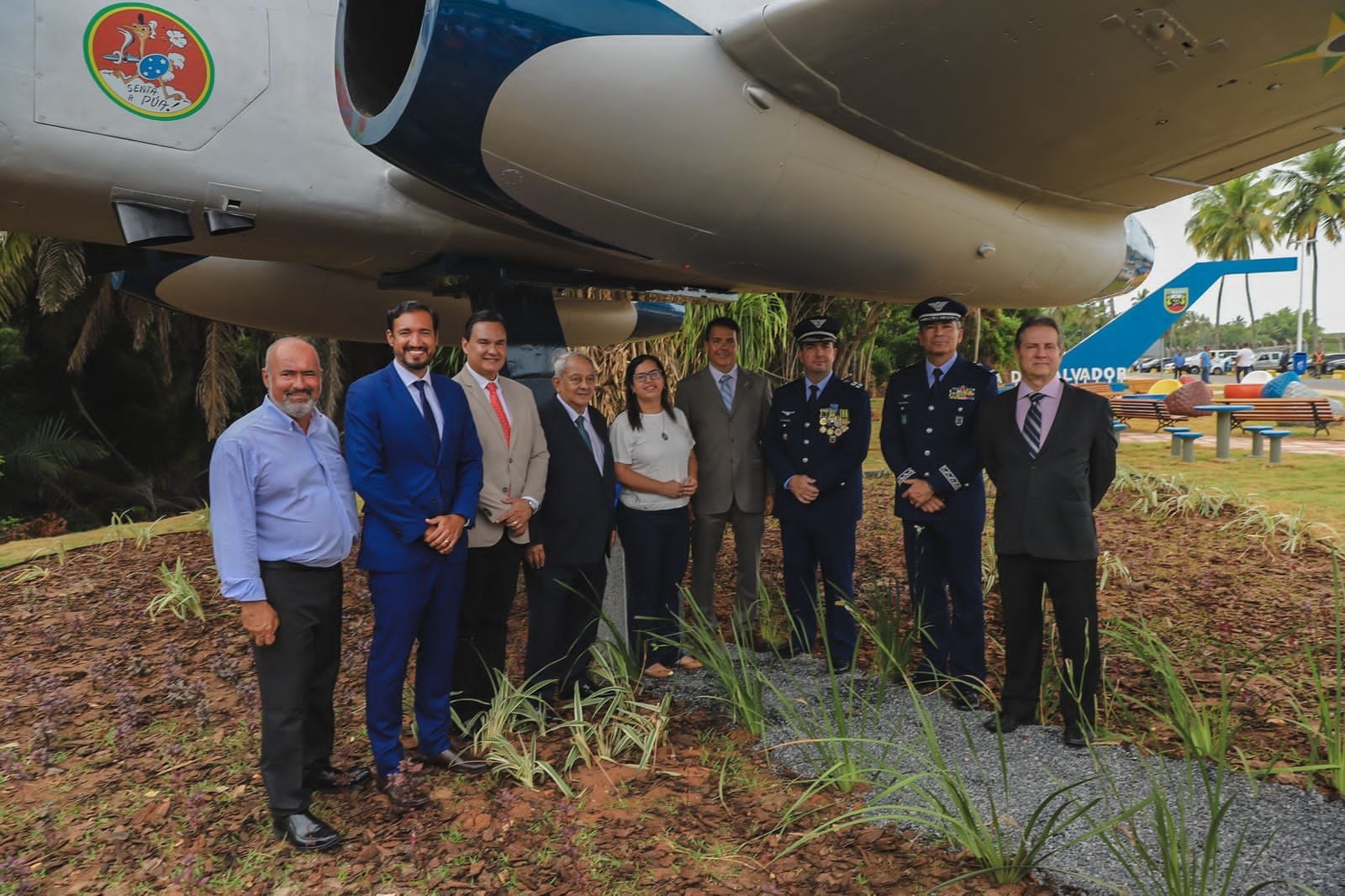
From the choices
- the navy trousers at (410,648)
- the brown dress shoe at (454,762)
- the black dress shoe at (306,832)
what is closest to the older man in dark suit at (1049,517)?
the brown dress shoe at (454,762)

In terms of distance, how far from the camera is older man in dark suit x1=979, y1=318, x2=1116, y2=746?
3.00 metres

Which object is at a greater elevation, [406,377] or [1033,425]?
[406,377]

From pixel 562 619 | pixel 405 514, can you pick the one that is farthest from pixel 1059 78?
pixel 562 619

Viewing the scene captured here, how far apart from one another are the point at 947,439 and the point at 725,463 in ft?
3.42

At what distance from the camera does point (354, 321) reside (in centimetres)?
552

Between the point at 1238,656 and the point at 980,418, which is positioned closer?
the point at 980,418

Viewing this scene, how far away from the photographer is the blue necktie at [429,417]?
9.16 feet

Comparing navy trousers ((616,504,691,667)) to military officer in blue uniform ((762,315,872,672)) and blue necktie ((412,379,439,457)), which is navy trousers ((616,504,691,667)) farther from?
blue necktie ((412,379,439,457))

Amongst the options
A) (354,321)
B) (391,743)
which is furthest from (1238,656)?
(354,321)

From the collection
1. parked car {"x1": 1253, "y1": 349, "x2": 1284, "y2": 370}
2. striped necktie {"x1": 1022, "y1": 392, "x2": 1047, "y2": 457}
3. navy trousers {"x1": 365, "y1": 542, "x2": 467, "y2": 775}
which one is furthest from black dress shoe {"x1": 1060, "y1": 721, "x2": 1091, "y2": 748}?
parked car {"x1": 1253, "y1": 349, "x2": 1284, "y2": 370}

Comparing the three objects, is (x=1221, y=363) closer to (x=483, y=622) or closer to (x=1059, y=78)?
(x=1059, y=78)

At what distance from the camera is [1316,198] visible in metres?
48.2

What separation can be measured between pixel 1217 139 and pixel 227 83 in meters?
3.87

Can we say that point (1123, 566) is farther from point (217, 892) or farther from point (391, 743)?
point (217, 892)
